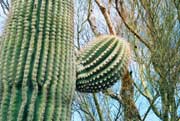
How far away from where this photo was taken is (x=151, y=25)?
23.8 ft

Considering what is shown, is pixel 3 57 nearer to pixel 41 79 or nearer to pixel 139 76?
pixel 41 79

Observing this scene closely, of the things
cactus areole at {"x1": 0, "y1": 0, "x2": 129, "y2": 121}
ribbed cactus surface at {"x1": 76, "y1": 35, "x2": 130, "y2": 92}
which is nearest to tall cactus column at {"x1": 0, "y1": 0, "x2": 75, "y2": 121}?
cactus areole at {"x1": 0, "y1": 0, "x2": 129, "y2": 121}

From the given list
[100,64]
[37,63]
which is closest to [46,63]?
[37,63]

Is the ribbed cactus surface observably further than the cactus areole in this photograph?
Yes

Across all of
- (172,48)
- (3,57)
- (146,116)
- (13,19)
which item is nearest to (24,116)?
(3,57)

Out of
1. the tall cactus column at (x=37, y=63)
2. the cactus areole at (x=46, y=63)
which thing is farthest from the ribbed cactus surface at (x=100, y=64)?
the tall cactus column at (x=37, y=63)

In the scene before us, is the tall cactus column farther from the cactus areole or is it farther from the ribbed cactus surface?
the ribbed cactus surface

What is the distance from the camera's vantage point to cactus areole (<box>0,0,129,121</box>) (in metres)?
2.50

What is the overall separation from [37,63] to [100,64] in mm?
481

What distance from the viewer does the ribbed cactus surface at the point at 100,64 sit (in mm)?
2844

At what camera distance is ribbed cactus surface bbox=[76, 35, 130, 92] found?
2.84m

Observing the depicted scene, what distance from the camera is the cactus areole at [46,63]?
8.21 ft

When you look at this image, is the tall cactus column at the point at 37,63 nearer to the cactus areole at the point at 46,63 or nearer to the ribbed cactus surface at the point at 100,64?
the cactus areole at the point at 46,63

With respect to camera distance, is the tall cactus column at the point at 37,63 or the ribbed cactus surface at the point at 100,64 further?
the ribbed cactus surface at the point at 100,64
